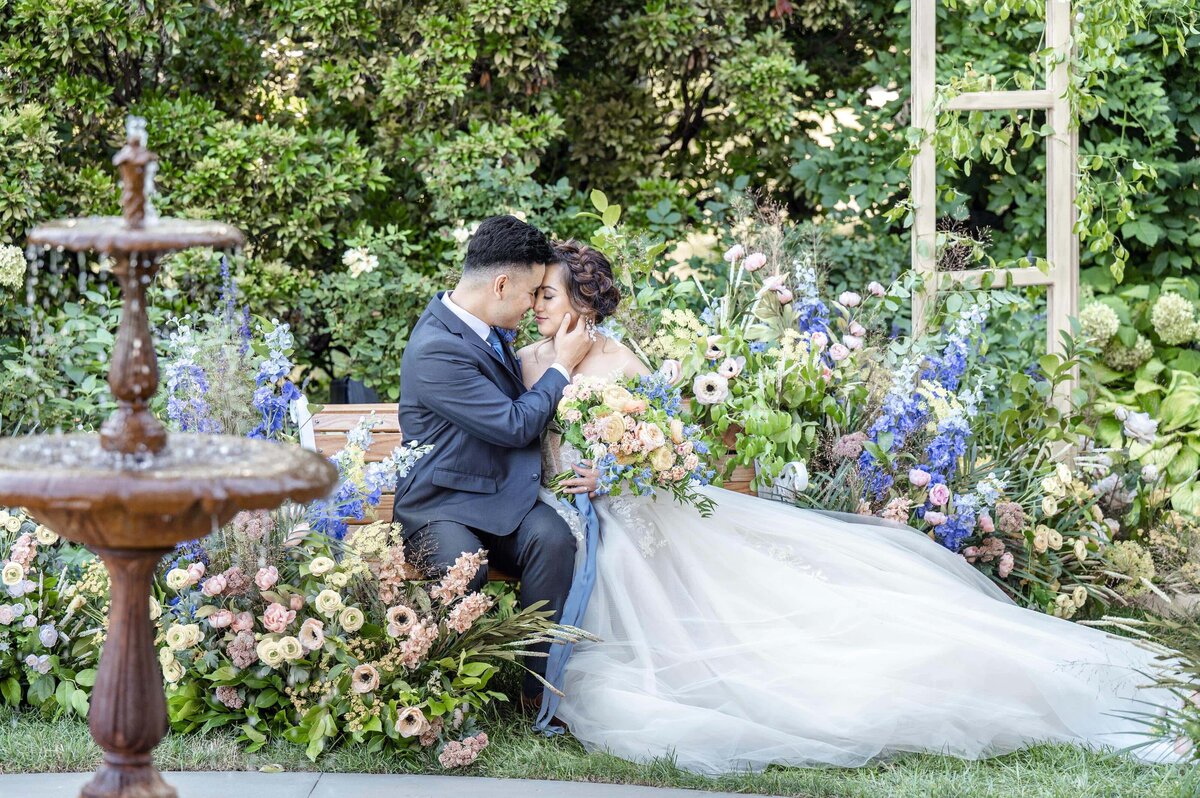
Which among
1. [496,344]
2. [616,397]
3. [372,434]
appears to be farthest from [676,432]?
[372,434]

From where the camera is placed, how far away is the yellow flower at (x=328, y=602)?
3.57 metres

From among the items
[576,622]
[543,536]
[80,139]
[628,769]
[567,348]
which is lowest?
[628,769]

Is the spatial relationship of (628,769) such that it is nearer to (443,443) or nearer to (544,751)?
(544,751)

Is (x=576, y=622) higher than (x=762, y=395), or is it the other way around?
(x=762, y=395)

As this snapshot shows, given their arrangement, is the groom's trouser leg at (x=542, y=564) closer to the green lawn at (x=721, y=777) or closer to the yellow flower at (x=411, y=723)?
the green lawn at (x=721, y=777)

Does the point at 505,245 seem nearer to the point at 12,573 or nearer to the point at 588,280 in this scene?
the point at 588,280

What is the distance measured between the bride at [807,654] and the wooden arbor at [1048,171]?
1321mm

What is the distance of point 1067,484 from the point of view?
15.1 feet

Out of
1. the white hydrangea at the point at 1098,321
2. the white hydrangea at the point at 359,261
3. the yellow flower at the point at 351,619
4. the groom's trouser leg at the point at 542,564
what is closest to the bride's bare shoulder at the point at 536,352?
the groom's trouser leg at the point at 542,564

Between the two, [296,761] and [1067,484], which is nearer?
[296,761]

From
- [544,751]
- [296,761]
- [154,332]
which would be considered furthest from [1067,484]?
[154,332]

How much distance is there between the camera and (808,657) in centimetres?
371

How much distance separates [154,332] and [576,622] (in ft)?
8.52

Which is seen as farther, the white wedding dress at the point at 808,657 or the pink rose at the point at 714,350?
the pink rose at the point at 714,350
